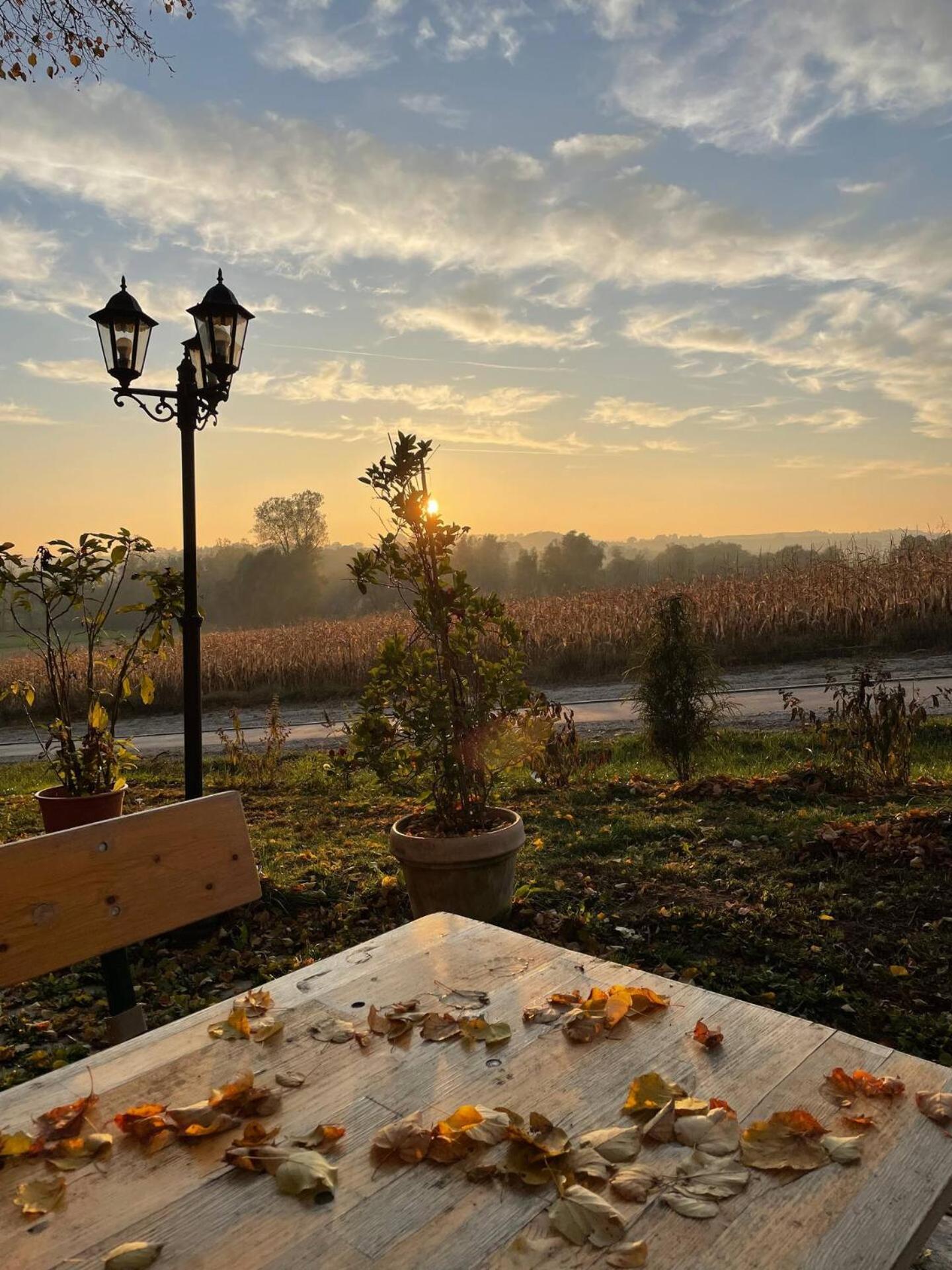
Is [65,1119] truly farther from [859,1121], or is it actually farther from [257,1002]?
[859,1121]

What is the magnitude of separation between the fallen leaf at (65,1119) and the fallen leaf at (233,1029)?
9.8 inches

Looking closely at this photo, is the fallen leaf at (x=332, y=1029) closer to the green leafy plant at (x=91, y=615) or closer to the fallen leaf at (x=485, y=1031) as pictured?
the fallen leaf at (x=485, y=1031)

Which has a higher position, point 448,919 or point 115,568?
point 115,568

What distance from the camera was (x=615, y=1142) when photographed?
125 centimetres

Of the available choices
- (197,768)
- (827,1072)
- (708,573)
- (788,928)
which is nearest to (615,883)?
(788,928)

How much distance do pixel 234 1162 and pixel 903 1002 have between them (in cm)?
286

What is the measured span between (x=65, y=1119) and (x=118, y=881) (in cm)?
80

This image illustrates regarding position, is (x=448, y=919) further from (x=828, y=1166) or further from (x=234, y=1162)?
(x=828, y=1166)

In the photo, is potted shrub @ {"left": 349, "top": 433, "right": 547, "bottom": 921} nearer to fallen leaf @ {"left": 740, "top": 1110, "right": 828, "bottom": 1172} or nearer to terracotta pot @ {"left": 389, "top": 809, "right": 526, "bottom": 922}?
terracotta pot @ {"left": 389, "top": 809, "right": 526, "bottom": 922}

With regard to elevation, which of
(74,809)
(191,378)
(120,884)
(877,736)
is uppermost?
(191,378)

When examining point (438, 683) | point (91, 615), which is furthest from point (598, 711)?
point (438, 683)

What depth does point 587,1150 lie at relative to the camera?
123 cm

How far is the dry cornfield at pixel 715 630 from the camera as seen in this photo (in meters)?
15.3

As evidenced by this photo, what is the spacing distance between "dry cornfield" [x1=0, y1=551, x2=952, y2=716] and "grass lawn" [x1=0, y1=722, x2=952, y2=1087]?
7639 mm
